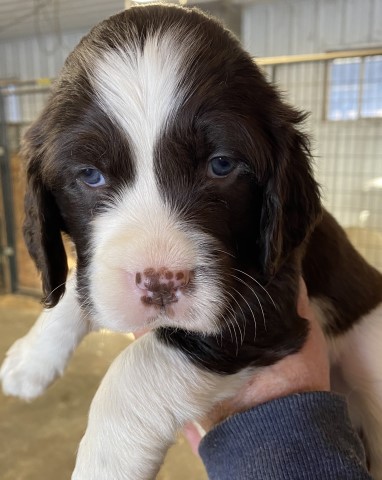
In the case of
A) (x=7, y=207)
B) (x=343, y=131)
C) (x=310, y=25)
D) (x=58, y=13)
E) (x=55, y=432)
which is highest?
(x=58, y=13)

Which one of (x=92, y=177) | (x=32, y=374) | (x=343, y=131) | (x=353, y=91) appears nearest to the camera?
(x=92, y=177)

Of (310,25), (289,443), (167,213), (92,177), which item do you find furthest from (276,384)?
(310,25)

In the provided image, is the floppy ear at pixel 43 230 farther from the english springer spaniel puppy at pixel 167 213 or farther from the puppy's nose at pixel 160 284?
the puppy's nose at pixel 160 284

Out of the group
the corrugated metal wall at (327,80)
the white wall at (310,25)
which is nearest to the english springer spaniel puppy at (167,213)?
the corrugated metal wall at (327,80)

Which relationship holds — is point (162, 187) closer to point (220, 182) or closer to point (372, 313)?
point (220, 182)

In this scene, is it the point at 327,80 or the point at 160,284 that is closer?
the point at 160,284

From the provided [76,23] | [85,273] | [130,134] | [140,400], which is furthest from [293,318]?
[76,23]

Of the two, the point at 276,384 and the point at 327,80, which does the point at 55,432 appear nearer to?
the point at 276,384
